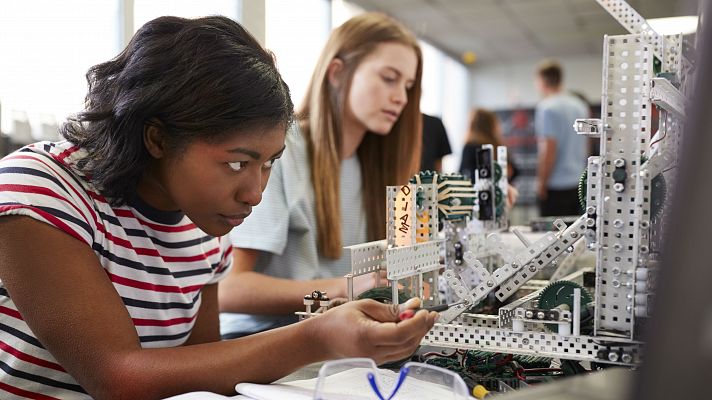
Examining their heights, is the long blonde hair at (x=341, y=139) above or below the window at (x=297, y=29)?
below

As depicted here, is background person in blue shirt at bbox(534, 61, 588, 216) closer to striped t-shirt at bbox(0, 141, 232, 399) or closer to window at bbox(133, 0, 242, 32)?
window at bbox(133, 0, 242, 32)

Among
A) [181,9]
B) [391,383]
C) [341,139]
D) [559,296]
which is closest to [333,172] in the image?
[341,139]

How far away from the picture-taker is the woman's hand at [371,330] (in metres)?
0.86

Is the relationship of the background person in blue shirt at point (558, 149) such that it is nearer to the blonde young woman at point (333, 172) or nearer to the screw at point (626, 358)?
the blonde young woman at point (333, 172)

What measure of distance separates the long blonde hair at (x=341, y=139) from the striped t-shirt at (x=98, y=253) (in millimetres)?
520

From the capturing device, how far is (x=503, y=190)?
5.95ft

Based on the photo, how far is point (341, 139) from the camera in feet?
6.43

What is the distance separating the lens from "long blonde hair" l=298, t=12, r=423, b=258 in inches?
71.6

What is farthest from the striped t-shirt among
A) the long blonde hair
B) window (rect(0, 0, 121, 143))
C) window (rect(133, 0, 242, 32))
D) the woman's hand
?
window (rect(0, 0, 121, 143))

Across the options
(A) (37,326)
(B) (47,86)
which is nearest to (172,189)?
(A) (37,326)

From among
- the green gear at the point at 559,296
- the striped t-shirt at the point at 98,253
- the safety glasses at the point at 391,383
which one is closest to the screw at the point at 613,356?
the green gear at the point at 559,296

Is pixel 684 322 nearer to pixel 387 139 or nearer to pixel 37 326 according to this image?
pixel 37 326

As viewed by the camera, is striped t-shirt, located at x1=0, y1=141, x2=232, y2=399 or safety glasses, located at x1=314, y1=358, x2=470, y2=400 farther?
striped t-shirt, located at x1=0, y1=141, x2=232, y2=399

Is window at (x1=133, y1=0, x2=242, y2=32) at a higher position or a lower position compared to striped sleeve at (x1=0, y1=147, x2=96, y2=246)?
higher
